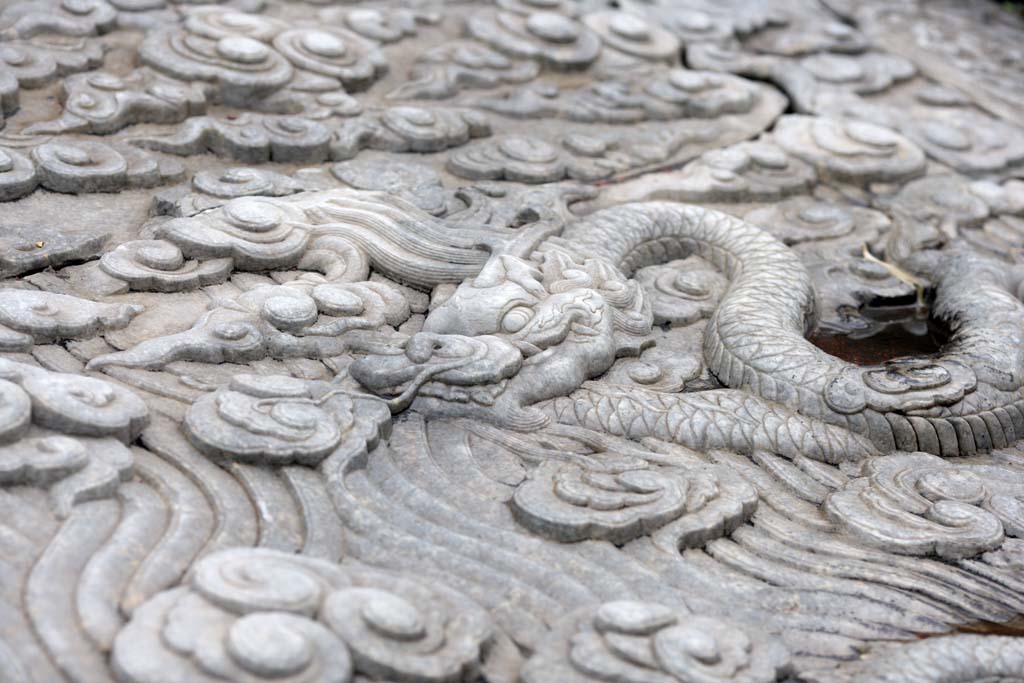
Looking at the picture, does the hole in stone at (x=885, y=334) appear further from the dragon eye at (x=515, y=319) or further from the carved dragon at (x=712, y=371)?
the dragon eye at (x=515, y=319)

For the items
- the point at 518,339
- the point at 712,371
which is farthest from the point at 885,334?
the point at 518,339

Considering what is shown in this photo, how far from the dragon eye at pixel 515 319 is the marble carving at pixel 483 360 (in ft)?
0.04

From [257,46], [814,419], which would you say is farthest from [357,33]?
[814,419]

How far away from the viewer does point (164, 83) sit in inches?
182

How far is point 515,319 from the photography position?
343cm

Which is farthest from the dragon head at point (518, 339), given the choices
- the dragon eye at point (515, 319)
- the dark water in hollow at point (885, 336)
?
the dark water in hollow at point (885, 336)

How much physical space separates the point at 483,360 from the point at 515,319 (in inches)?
8.2

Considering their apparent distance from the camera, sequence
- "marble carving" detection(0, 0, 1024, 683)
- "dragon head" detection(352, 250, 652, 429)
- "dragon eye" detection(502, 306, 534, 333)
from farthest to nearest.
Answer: "dragon eye" detection(502, 306, 534, 333)
"dragon head" detection(352, 250, 652, 429)
"marble carving" detection(0, 0, 1024, 683)

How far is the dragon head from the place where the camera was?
3.25 m

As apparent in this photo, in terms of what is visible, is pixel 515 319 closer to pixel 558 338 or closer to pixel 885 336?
pixel 558 338

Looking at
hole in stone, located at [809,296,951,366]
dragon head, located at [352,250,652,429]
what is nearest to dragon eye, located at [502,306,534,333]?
dragon head, located at [352,250,652,429]

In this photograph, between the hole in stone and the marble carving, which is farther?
the hole in stone

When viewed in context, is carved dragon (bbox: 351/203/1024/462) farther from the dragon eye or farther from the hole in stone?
the hole in stone

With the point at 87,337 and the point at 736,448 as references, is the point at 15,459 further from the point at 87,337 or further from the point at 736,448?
the point at 736,448
